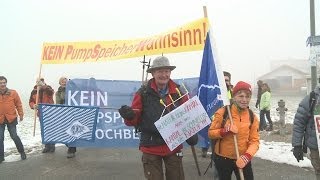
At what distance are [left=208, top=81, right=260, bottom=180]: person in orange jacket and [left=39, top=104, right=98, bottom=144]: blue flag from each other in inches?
→ 161

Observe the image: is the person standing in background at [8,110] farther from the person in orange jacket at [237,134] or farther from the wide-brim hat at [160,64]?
the person in orange jacket at [237,134]

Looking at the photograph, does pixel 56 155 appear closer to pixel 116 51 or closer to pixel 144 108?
pixel 116 51

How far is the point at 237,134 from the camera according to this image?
4.46 meters

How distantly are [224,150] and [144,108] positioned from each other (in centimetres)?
103

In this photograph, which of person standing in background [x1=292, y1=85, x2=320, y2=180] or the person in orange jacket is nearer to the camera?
the person in orange jacket

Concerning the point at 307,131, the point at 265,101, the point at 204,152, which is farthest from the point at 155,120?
the point at 265,101

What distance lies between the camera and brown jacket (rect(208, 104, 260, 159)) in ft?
14.7

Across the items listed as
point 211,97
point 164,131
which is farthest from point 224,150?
point 211,97

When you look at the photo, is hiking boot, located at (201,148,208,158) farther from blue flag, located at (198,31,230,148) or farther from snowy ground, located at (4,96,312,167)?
blue flag, located at (198,31,230,148)

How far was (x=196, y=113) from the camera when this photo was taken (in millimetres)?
4871

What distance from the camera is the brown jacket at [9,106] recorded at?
28.8 feet

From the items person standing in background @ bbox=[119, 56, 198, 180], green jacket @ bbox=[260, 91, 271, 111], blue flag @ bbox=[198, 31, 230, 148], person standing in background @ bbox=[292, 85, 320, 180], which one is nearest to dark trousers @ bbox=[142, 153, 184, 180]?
person standing in background @ bbox=[119, 56, 198, 180]

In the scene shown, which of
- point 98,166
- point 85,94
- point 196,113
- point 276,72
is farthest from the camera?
point 276,72

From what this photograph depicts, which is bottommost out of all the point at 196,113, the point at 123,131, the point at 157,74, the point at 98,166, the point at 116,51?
the point at 98,166
